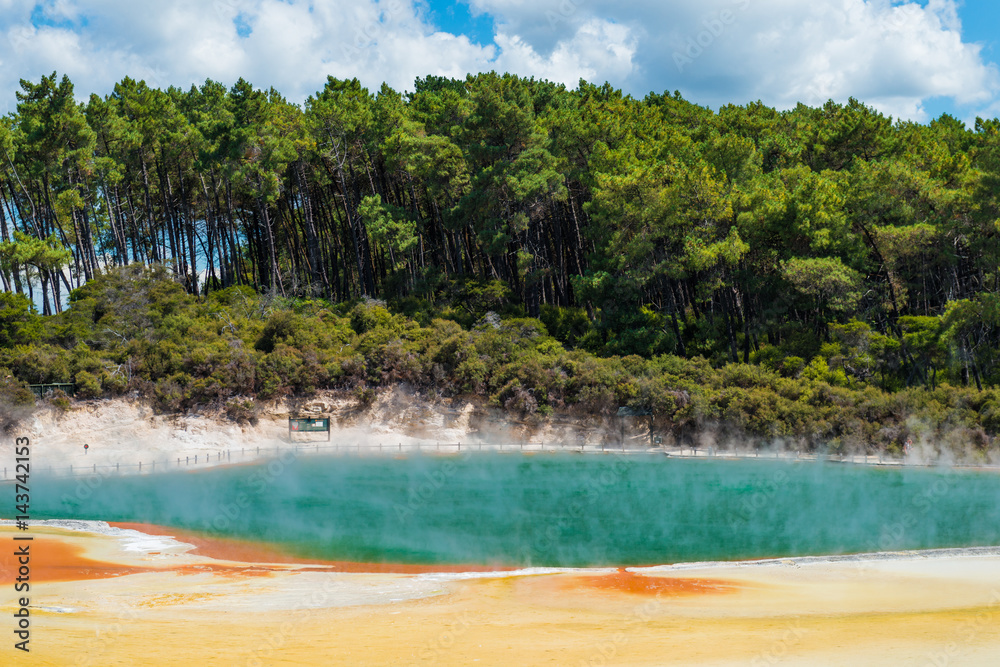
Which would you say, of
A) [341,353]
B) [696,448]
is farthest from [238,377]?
[696,448]

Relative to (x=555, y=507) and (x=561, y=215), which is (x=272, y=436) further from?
(x=561, y=215)

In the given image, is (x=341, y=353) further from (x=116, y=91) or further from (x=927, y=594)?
(x=927, y=594)

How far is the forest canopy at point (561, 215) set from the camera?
3791cm

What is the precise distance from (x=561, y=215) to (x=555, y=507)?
2864cm

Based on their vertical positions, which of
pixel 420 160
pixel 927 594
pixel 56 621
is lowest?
pixel 927 594

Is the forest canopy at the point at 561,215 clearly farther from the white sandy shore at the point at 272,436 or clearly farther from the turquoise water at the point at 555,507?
the turquoise water at the point at 555,507

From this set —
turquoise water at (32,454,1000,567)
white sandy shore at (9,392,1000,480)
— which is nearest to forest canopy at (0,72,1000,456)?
white sandy shore at (9,392,1000,480)

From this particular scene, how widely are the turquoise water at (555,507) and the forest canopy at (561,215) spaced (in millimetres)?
8515

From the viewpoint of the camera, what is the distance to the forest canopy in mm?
37906

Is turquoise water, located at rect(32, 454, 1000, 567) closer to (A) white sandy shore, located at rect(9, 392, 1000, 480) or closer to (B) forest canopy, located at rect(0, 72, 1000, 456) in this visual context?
(A) white sandy shore, located at rect(9, 392, 1000, 480)

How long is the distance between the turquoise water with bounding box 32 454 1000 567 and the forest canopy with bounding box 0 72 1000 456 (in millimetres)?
8515

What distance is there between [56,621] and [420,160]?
3560 centimetres

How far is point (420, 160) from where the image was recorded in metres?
45.9

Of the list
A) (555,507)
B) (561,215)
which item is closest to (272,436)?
(555,507)
